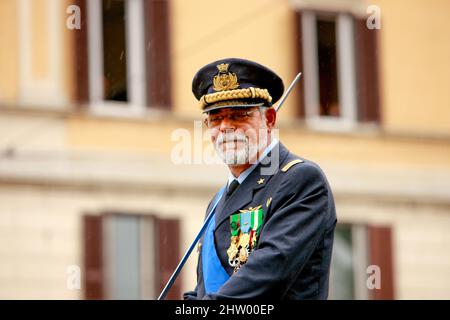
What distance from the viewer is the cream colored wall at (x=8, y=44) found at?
802 inches

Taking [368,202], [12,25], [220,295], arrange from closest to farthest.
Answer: [220,295]
[12,25]
[368,202]

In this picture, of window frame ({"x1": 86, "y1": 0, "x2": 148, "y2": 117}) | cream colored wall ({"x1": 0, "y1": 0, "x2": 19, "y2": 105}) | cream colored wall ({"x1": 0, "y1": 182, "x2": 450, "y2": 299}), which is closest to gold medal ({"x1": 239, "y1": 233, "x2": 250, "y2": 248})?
cream colored wall ({"x1": 0, "y1": 182, "x2": 450, "y2": 299})

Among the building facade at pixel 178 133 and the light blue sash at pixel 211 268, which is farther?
the building facade at pixel 178 133

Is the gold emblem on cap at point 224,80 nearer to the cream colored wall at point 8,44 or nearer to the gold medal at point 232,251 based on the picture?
the gold medal at point 232,251

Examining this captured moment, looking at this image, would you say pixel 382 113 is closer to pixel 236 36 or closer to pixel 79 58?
pixel 236 36

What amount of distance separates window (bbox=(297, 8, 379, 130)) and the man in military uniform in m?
14.7

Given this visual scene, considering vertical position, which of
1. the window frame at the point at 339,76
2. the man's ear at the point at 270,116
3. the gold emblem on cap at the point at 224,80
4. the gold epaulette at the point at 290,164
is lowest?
the gold epaulette at the point at 290,164

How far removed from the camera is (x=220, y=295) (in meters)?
6.77

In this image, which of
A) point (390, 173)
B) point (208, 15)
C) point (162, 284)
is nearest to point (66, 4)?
point (208, 15)

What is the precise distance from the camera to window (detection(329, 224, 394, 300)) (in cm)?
2172

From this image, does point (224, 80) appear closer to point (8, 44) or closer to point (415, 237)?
point (8, 44)

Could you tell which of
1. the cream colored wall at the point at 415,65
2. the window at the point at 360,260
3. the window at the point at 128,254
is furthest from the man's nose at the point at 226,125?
the cream colored wall at the point at 415,65

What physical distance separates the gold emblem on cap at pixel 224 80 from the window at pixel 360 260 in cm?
1403

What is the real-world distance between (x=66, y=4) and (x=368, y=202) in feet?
14.9
